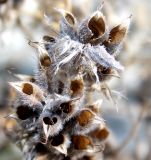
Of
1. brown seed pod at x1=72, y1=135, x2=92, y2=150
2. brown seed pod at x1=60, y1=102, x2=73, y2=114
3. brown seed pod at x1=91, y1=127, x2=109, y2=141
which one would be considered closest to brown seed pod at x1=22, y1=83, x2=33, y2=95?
brown seed pod at x1=60, y1=102, x2=73, y2=114

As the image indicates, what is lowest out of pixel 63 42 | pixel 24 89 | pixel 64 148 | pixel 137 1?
pixel 64 148

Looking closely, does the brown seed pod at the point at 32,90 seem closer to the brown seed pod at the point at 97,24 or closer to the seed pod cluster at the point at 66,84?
the seed pod cluster at the point at 66,84

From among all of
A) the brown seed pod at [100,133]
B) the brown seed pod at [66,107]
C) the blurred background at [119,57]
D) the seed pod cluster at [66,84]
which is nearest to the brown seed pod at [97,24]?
the seed pod cluster at [66,84]

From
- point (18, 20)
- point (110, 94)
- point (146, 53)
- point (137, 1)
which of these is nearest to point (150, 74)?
point (146, 53)

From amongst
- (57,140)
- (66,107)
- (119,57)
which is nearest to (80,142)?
(57,140)

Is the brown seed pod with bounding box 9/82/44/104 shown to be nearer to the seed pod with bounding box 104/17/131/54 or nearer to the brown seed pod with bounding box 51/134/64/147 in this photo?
the brown seed pod with bounding box 51/134/64/147

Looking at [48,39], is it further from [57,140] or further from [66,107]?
[57,140]

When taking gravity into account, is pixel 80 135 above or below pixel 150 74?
below

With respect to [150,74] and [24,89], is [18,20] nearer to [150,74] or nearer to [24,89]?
[24,89]
